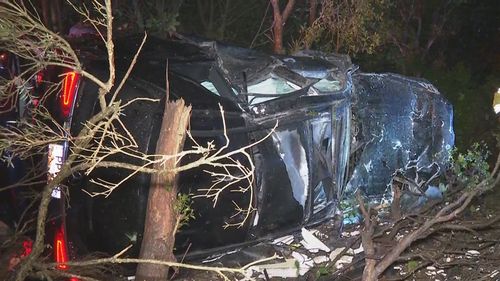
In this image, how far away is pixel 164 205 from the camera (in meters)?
3.49

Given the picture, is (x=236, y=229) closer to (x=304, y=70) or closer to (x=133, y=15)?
(x=304, y=70)

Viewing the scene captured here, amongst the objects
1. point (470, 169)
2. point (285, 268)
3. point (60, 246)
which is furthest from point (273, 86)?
point (470, 169)

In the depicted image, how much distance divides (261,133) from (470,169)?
110 inches

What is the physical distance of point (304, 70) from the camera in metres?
5.18

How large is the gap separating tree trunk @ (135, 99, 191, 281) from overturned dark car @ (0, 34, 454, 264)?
237 mm

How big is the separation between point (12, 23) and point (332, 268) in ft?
9.55

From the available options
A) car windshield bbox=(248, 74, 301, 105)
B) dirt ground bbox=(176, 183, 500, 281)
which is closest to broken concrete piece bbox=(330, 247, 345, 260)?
dirt ground bbox=(176, 183, 500, 281)

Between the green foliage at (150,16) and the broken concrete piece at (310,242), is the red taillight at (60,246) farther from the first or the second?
the green foliage at (150,16)

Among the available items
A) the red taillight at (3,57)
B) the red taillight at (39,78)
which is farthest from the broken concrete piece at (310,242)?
the red taillight at (3,57)

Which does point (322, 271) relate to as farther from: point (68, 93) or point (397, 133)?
point (68, 93)

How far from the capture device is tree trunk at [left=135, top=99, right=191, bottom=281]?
3352 mm

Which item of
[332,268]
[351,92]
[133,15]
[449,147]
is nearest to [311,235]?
[332,268]

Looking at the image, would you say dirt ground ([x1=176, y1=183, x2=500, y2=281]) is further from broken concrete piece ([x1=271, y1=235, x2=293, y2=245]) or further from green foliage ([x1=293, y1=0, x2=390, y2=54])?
green foliage ([x1=293, y1=0, x2=390, y2=54])

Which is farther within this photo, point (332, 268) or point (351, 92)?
point (351, 92)
